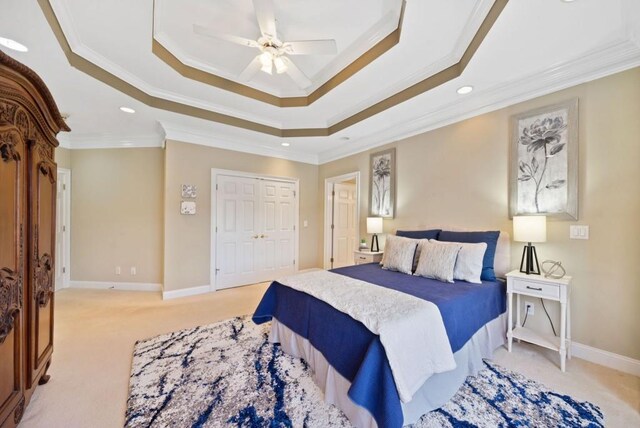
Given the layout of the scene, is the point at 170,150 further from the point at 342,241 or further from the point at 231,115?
the point at 342,241

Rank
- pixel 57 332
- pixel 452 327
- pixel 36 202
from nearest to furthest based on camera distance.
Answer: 1. pixel 36 202
2. pixel 452 327
3. pixel 57 332

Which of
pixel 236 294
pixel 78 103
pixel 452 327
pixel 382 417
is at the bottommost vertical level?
pixel 236 294

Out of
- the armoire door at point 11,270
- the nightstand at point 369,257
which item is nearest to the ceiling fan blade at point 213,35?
the armoire door at point 11,270

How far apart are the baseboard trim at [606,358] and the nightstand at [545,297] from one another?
83mm

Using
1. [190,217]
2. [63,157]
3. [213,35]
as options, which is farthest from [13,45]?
[63,157]

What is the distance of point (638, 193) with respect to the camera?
6.31ft

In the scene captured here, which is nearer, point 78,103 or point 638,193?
point 638,193

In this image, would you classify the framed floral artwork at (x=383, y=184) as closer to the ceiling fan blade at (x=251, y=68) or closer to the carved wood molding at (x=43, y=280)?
the ceiling fan blade at (x=251, y=68)

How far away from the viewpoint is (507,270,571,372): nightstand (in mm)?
1996

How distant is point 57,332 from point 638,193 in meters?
5.49

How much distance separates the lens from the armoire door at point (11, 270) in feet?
3.99

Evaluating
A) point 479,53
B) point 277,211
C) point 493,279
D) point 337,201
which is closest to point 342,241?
point 337,201

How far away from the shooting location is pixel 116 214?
4.25 meters

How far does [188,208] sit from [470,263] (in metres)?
3.87
